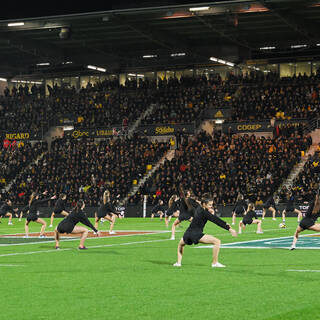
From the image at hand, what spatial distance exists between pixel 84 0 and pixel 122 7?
2493mm

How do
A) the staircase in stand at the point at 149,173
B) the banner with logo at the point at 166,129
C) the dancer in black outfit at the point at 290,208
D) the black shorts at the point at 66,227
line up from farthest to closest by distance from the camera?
the banner with logo at the point at 166,129, the staircase in stand at the point at 149,173, the dancer in black outfit at the point at 290,208, the black shorts at the point at 66,227

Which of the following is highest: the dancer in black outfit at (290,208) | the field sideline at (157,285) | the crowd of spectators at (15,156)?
the crowd of spectators at (15,156)

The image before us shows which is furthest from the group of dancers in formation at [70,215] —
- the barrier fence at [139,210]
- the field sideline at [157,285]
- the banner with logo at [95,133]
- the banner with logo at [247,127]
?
the banner with logo at [247,127]

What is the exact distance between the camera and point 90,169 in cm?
6181

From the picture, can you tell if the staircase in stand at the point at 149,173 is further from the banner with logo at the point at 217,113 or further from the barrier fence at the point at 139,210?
the banner with logo at the point at 217,113

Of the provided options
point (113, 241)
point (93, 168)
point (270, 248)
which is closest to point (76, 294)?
point (270, 248)

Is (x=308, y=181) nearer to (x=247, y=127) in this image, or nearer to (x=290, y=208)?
(x=290, y=208)

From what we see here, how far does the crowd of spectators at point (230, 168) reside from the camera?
53.7 meters

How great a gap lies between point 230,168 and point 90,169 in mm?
12554

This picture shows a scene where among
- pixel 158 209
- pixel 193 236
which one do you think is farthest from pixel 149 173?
pixel 193 236

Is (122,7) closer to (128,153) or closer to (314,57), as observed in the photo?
(128,153)

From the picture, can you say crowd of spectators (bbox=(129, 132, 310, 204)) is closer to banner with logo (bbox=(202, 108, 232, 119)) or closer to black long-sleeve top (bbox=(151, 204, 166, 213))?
black long-sleeve top (bbox=(151, 204, 166, 213))

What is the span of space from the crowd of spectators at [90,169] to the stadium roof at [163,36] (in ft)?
25.8

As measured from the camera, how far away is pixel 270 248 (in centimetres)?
2323
